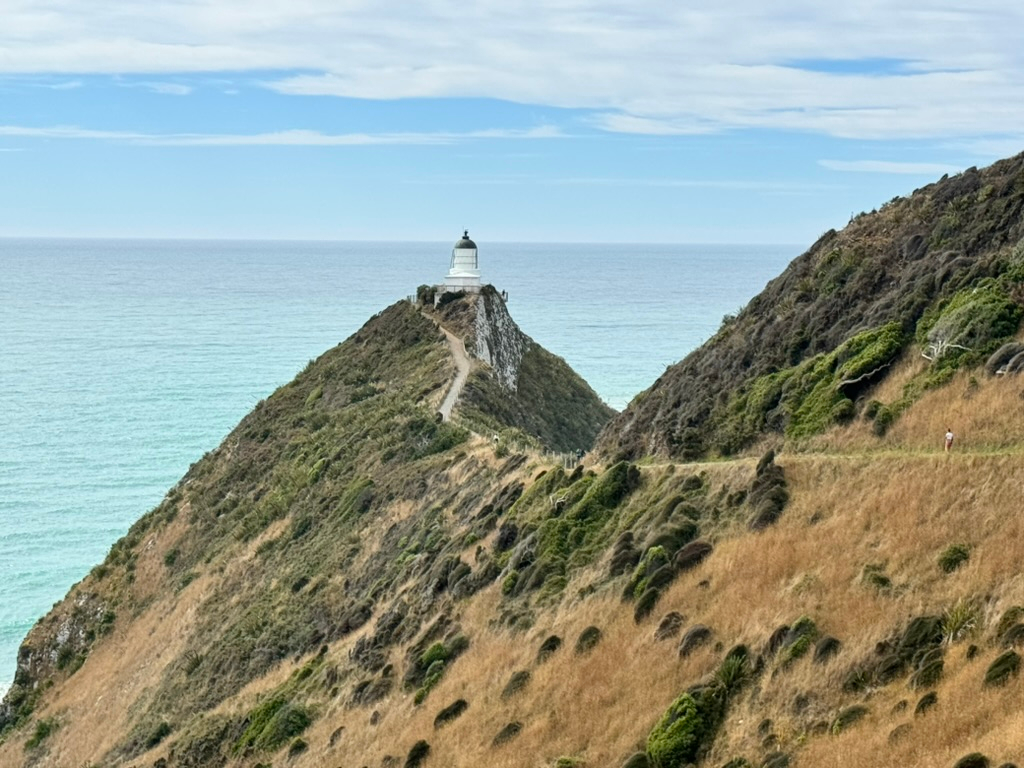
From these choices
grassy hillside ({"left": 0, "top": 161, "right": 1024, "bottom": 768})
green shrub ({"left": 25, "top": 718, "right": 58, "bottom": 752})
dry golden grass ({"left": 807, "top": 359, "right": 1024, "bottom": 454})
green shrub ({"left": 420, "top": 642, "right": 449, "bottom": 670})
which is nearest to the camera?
grassy hillside ({"left": 0, "top": 161, "right": 1024, "bottom": 768})

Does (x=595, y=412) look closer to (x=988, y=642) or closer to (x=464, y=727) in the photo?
(x=464, y=727)

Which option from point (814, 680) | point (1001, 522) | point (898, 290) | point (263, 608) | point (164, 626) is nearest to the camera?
point (814, 680)

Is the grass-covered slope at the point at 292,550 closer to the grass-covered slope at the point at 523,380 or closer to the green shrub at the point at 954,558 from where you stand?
the grass-covered slope at the point at 523,380

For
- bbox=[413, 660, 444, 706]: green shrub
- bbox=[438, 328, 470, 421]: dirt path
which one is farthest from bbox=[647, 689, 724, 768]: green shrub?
bbox=[438, 328, 470, 421]: dirt path

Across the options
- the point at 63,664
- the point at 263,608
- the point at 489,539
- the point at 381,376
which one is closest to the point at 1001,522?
the point at 489,539

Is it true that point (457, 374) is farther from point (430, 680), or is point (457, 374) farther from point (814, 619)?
point (814, 619)

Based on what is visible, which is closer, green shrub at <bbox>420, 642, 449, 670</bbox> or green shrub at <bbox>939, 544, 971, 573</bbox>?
green shrub at <bbox>939, 544, 971, 573</bbox>

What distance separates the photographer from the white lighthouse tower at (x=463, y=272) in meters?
82.4

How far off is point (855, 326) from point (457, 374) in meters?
30.9

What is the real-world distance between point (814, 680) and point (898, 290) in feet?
62.7

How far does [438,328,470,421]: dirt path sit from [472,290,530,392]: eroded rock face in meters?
1.08

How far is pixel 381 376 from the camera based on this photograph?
2827 inches

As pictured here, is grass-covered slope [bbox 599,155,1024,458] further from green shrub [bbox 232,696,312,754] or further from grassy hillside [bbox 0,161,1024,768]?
green shrub [bbox 232,696,312,754]

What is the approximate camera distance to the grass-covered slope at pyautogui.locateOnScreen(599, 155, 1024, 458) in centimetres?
3089
